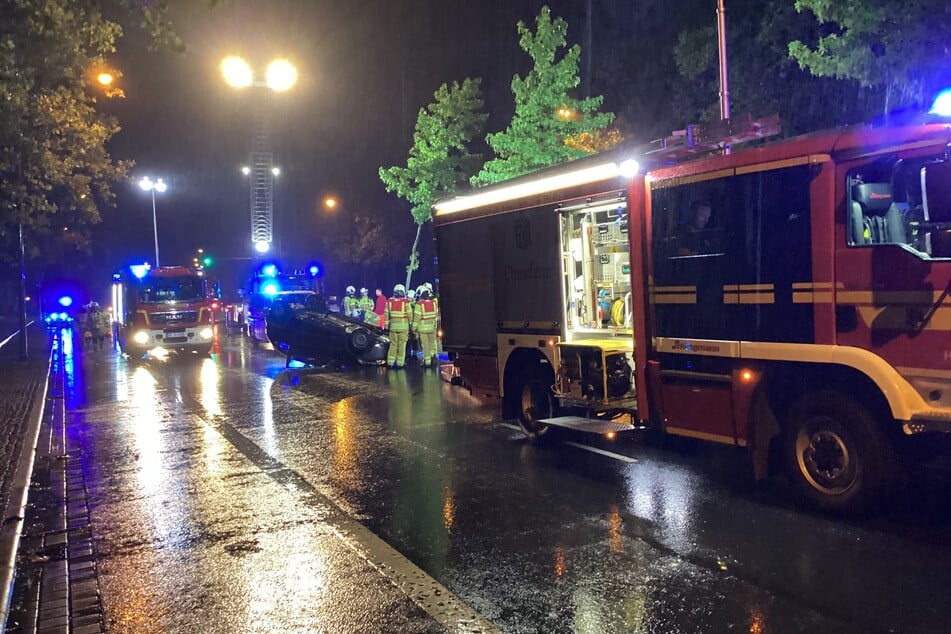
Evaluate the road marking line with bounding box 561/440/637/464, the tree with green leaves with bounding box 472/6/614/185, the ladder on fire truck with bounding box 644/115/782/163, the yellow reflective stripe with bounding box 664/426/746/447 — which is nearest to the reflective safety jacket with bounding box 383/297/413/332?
the tree with green leaves with bounding box 472/6/614/185

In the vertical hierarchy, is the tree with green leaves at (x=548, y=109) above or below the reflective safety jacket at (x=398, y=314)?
above

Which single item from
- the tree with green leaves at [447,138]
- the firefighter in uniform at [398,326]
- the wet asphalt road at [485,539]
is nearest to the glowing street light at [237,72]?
the firefighter in uniform at [398,326]

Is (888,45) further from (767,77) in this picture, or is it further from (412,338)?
(412,338)

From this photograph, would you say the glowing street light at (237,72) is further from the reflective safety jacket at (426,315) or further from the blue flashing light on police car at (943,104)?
the blue flashing light on police car at (943,104)

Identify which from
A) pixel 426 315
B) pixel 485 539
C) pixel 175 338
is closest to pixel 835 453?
pixel 485 539

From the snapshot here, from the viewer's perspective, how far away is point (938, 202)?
197 inches

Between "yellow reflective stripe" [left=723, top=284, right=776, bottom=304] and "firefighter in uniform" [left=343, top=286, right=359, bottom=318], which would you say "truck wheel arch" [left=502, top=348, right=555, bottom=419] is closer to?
"yellow reflective stripe" [left=723, top=284, right=776, bottom=304]

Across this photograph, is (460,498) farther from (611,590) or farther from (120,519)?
(120,519)

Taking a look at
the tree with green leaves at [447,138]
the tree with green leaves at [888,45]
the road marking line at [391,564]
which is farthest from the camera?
the tree with green leaves at [447,138]

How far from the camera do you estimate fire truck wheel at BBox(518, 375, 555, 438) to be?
29.1 ft

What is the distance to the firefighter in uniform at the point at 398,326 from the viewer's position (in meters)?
16.8

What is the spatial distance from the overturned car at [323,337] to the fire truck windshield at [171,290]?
358 centimetres

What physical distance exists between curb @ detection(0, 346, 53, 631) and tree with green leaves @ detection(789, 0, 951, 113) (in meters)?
10.8

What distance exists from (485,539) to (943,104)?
4.21m
